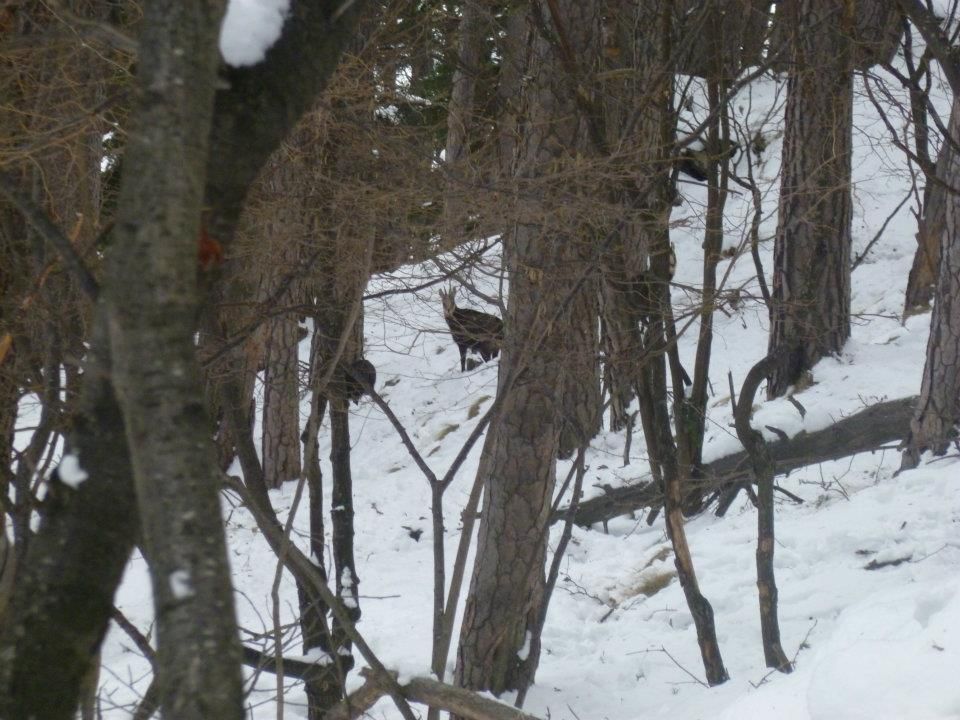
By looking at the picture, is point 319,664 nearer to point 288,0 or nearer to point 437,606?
point 437,606

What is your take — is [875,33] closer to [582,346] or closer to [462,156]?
[582,346]

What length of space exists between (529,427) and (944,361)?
11.3 feet

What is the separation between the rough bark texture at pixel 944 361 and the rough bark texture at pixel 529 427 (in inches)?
120

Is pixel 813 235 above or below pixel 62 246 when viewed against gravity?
above

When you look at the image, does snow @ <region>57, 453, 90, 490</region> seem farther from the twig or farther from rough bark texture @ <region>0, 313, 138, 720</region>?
the twig

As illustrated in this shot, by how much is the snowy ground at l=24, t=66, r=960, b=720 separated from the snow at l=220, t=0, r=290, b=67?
173 cm

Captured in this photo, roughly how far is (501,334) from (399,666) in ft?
7.46

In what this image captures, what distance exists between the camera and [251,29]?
2.16 meters

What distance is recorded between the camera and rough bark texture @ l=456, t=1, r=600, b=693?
509cm

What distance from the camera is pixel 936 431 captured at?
731cm

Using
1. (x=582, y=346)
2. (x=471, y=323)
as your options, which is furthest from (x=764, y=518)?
(x=471, y=323)

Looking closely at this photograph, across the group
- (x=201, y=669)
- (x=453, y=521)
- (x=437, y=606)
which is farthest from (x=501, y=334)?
(x=453, y=521)

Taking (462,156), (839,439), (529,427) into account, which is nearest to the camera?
(462,156)

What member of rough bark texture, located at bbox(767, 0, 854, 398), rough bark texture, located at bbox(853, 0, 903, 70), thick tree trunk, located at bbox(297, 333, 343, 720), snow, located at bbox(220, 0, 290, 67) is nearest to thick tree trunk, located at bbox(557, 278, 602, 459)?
thick tree trunk, located at bbox(297, 333, 343, 720)
